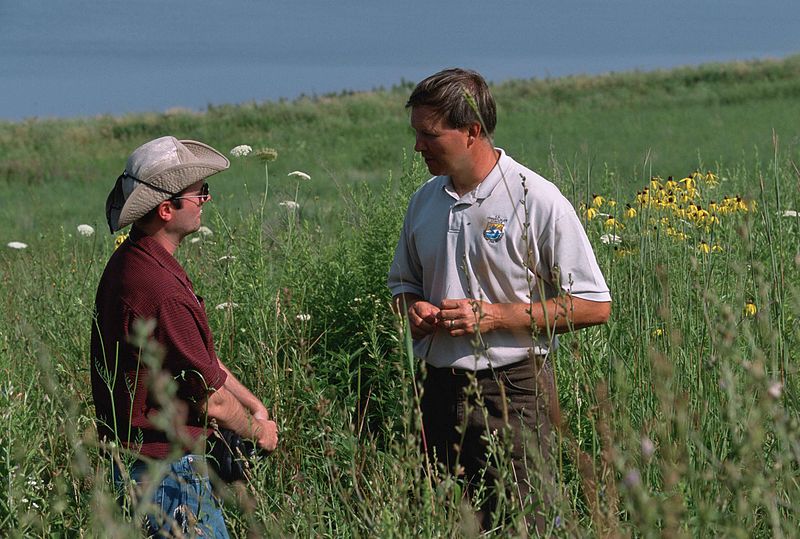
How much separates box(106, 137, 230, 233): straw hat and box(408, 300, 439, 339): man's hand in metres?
0.83

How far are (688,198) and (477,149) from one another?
3.23 meters

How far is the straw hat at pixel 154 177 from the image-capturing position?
295cm

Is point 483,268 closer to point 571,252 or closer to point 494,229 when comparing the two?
A: point 494,229

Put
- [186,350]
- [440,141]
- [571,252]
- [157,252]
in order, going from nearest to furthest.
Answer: [186,350] → [157,252] → [571,252] → [440,141]

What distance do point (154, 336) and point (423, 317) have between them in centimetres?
87

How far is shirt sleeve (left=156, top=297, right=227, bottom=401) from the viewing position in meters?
2.78

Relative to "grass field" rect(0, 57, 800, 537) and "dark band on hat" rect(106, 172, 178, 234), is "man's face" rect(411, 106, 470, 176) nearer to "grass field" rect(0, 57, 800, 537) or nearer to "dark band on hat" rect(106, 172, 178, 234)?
"grass field" rect(0, 57, 800, 537)

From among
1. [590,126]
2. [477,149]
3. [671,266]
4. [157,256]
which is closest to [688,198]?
[671,266]

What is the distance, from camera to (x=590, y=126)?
2661 cm

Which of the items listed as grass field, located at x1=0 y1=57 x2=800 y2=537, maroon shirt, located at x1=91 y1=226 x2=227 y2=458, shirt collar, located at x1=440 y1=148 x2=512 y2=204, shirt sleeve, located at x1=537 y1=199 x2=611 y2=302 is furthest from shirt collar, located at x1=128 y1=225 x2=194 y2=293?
shirt sleeve, located at x1=537 y1=199 x2=611 y2=302

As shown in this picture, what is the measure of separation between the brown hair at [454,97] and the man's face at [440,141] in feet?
0.07

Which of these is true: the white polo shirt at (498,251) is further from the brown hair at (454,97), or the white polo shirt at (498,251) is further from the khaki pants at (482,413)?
the brown hair at (454,97)

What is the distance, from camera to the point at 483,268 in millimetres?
3150

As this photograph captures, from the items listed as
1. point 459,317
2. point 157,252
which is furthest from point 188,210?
point 459,317
